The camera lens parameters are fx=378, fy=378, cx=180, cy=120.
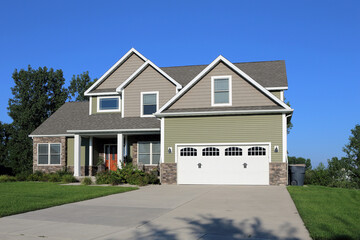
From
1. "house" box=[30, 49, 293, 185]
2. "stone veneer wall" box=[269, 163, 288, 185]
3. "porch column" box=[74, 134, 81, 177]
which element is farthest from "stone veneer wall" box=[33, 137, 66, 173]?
"stone veneer wall" box=[269, 163, 288, 185]

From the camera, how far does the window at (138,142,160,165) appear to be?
23.5m

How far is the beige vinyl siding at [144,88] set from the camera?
23.7 metres

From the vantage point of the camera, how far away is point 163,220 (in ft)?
30.2

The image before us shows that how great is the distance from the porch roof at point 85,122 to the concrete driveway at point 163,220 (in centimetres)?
983

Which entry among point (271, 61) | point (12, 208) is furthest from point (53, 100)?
point (12, 208)

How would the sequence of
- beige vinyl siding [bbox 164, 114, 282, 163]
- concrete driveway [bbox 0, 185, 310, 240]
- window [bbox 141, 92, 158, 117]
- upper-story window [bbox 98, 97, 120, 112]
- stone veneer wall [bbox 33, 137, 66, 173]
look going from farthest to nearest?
stone veneer wall [bbox 33, 137, 66, 173] → upper-story window [bbox 98, 97, 120, 112] → window [bbox 141, 92, 158, 117] → beige vinyl siding [bbox 164, 114, 282, 163] → concrete driveway [bbox 0, 185, 310, 240]

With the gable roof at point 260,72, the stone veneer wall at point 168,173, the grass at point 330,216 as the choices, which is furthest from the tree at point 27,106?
the grass at point 330,216

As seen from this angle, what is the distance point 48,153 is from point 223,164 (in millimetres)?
13012

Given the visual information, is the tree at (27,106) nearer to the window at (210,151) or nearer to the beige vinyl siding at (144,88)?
the beige vinyl siding at (144,88)

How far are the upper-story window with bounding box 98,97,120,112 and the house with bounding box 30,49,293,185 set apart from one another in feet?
2.42

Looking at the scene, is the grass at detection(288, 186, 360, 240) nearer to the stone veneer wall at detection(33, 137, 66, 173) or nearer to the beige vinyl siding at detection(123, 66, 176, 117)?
the beige vinyl siding at detection(123, 66, 176, 117)

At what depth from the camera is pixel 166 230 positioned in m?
8.05

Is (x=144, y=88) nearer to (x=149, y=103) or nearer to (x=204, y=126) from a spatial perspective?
(x=149, y=103)

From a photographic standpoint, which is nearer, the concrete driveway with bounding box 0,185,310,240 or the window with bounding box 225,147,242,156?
the concrete driveway with bounding box 0,185,310,240
